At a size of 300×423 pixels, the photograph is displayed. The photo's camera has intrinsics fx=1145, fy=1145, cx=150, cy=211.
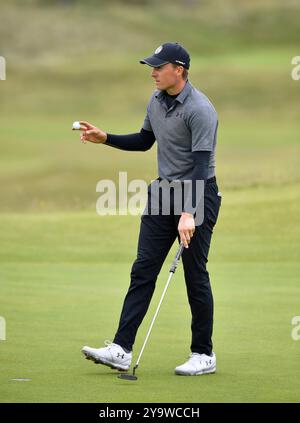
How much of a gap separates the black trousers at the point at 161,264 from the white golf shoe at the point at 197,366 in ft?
0.33

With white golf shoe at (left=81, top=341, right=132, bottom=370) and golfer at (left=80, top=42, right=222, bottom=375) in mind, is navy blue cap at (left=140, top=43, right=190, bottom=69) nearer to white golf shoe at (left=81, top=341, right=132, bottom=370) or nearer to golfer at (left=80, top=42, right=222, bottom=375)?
golfer at (left=80, top=42, right=222, bottom=375)

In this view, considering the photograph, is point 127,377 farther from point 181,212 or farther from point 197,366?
point 181,212

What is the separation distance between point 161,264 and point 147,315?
2.53 metres

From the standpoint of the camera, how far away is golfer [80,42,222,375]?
7.04 m

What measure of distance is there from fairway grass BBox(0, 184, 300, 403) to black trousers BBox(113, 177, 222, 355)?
0.26 m

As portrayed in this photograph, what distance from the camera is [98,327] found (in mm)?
8891

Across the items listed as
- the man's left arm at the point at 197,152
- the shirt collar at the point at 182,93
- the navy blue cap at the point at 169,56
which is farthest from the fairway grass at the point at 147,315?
the navy blue cap at the point at 169,56

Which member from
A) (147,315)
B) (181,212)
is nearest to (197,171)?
(181,212)

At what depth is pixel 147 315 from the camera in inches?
385

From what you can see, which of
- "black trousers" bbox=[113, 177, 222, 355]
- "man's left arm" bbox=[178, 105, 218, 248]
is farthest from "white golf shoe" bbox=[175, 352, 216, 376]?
"man's left arm" bbox=[178, 105, 218, 248]

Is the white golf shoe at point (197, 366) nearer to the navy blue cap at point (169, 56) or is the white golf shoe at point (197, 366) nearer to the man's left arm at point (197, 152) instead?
the man's left arm at point (197, 152)

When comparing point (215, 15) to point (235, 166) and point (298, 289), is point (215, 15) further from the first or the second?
point (298, 289)

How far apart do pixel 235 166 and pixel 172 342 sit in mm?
23220

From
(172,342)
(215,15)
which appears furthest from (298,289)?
(215,15)
